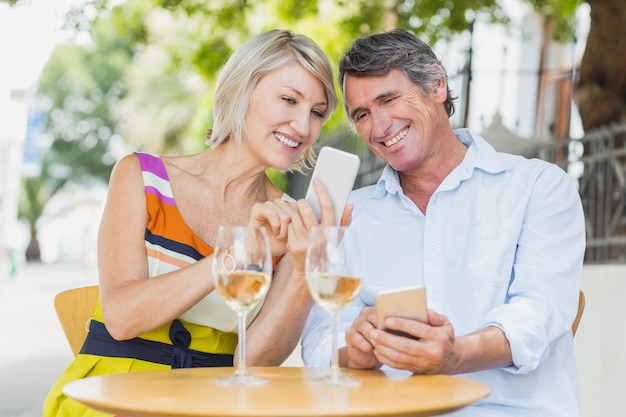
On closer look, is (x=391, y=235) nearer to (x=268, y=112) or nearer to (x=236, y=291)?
(x=268, y=112)

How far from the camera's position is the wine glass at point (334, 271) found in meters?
→ 2.24

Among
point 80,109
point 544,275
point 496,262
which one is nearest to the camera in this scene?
point 544,275

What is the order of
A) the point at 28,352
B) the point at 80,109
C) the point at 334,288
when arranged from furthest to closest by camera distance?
the point at 80,109 → the point at 28,352 → the point at 334,288

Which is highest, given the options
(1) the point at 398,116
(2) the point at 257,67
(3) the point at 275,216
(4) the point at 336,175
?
(2) the point at 257,67

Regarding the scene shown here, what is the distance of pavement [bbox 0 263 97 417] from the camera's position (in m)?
8.31

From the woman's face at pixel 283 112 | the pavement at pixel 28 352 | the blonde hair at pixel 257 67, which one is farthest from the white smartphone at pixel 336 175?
the pavement at pixel 28 352

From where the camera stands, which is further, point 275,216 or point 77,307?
point 77,307

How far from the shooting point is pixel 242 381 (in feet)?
7.34

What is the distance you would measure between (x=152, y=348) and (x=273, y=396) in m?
1.23

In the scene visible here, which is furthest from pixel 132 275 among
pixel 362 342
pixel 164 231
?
pixel 362 342

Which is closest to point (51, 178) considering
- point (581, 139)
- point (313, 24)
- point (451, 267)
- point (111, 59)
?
point (111, 59)

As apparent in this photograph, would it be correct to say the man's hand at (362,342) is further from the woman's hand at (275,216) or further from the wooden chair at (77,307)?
the wooden chair at (77,307)

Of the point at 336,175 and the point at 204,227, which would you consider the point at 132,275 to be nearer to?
the point at 204,227

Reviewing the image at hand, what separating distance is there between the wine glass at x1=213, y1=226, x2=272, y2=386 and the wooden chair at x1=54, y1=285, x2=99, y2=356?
128 centimetres
